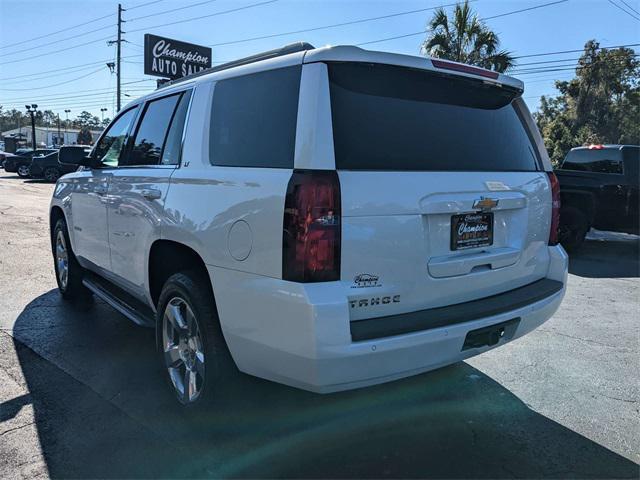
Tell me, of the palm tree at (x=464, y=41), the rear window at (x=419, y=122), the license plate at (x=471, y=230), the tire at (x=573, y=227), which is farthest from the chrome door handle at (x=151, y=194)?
the palm tree at (x=464, y=41)

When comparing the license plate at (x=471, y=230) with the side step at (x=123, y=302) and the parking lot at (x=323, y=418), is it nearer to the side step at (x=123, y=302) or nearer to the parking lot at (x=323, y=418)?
the parking lot at (x=323, y=418)

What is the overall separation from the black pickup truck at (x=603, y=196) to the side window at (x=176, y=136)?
25.9 ft

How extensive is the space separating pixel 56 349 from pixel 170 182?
2045 millimetres

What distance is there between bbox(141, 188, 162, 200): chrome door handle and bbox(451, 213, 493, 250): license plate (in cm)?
186

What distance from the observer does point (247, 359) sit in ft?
9.05

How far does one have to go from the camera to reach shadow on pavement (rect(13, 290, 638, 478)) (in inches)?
112

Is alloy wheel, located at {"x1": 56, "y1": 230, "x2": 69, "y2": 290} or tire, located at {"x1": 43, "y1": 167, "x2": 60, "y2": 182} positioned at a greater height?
tire, located at {"x1": 43, "y1": 167, "x2": 60, "y2": 182}

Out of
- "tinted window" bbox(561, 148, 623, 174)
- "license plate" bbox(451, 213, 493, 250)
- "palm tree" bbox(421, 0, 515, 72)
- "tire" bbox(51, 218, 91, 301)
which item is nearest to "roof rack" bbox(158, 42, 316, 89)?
"license plate" bbox(451, 213, 493, 250)

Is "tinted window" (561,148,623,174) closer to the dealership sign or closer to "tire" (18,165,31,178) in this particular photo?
the dealership sign

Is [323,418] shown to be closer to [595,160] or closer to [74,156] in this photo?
[74,156]

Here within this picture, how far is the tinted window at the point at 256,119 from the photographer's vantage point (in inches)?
104

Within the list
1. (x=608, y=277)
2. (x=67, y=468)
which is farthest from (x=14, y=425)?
(x=608, y=277)

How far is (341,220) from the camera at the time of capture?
2.46 meters

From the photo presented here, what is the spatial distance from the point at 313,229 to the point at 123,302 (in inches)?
97.5
